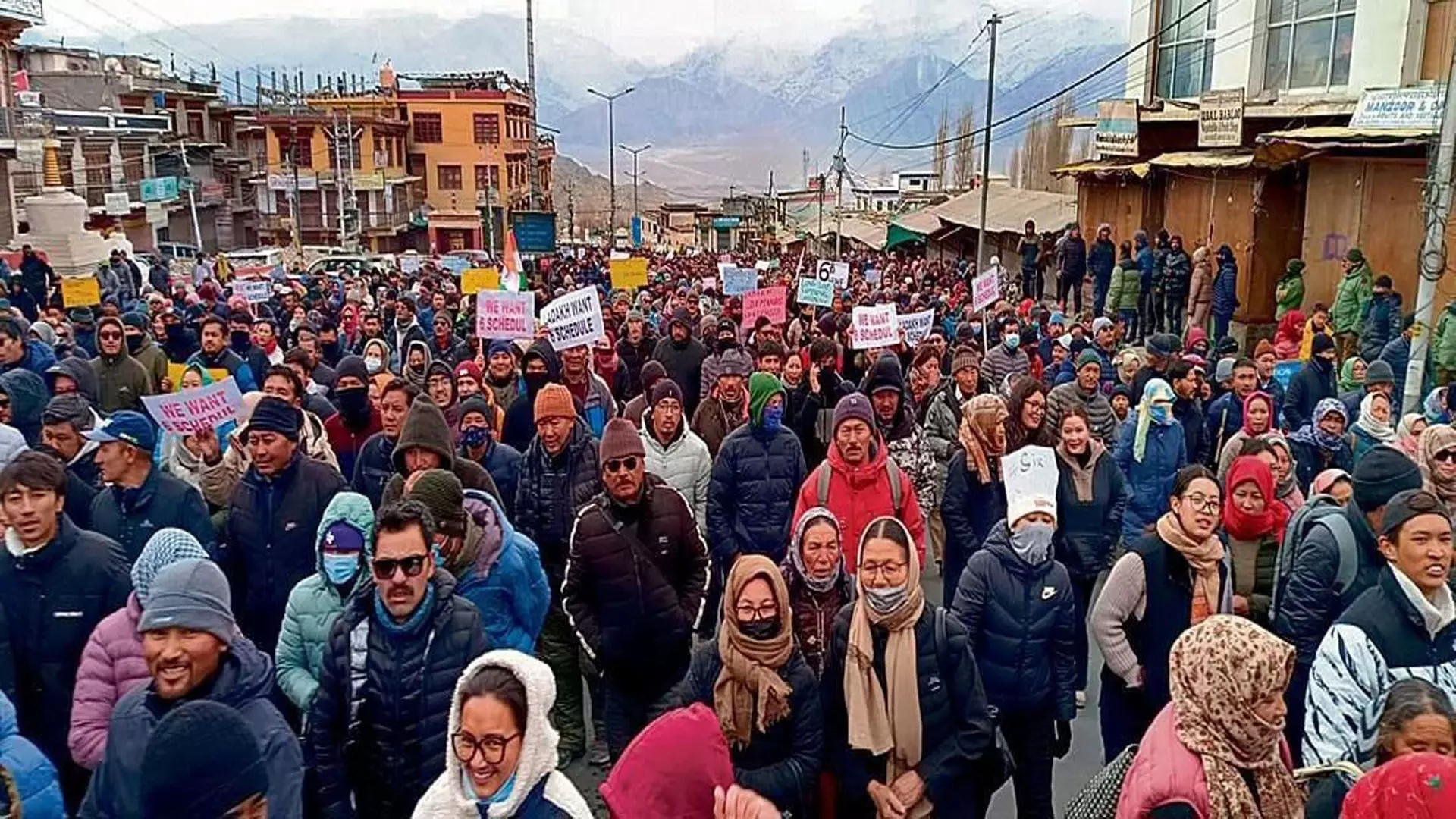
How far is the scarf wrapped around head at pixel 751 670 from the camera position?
156 inches

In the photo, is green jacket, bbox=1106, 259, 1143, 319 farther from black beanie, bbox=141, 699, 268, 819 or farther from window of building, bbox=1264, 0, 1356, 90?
black beanie, bbox=141, 699, 268, 819

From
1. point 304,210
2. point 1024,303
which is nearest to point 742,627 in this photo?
point 1024,303

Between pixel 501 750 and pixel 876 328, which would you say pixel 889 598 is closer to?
pixel 501 750

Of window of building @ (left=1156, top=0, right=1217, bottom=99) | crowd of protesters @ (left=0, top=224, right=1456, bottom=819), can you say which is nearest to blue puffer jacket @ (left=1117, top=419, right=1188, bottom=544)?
crowd of protesters @ (left=0, top=224, right=1456, bottom=819)

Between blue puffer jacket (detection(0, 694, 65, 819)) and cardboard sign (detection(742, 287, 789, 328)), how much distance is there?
10320 millimetres

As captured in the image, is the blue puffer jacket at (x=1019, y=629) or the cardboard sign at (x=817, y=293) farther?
the cardboard sign at (x=817, y=293)

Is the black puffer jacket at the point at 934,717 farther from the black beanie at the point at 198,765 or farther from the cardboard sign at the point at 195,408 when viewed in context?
the cardboard sign at the point at 195,408

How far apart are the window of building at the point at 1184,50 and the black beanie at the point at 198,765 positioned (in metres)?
22.1

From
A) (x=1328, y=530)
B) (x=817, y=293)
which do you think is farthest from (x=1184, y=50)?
(x=1328, y=530)

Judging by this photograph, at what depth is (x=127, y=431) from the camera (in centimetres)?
513

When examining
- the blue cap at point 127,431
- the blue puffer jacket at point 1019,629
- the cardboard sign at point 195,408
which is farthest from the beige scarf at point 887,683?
the cardboard sign at point 195,408

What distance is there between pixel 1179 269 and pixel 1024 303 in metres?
2.54

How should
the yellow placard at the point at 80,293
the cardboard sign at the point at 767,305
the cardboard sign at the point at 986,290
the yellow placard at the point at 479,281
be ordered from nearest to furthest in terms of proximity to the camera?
1. the cardboard sign at the point at 767,305
2. the cardboard sign at the point at 986,290
3. the yellow placard at the point at 80,293
4. the yellow placard at the point at 479,281

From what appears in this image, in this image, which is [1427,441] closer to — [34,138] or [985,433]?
[985,433]
